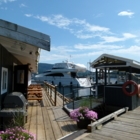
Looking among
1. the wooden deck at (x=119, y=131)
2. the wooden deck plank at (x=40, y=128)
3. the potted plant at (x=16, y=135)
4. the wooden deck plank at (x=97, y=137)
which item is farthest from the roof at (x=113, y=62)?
the potted plant at (x=16, y=135)

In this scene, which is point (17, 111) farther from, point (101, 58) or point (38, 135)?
point (101, 58)

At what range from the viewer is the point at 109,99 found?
28.4 ft

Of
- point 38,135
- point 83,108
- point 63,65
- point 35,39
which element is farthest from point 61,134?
point 63,65

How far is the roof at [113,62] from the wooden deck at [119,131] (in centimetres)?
515

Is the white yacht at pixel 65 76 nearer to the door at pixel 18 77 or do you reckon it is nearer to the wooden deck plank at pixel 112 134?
the door at pixel 18 77

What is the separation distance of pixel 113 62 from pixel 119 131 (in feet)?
24.6

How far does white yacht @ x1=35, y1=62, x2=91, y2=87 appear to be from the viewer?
38.4 m

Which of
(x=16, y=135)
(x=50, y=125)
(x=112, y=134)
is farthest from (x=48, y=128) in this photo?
(x=16, y=135)

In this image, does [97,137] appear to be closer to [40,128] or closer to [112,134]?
[112,134]

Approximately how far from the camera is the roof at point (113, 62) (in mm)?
11116

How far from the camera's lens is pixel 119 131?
5047 millimetres

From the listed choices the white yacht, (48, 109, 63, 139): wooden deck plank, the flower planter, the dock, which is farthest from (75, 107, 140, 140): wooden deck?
the white yacht

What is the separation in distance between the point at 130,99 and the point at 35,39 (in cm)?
533

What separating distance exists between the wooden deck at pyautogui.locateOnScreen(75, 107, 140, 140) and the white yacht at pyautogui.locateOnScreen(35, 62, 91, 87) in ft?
103
